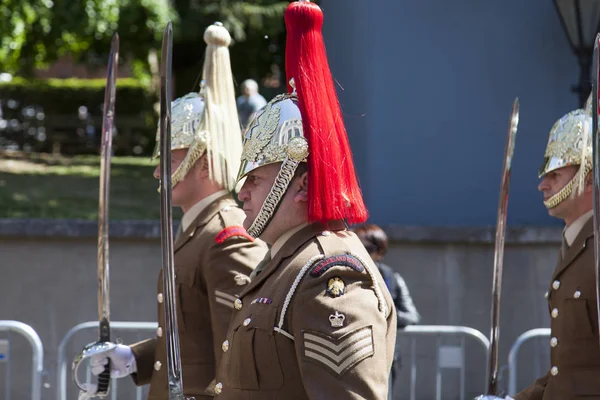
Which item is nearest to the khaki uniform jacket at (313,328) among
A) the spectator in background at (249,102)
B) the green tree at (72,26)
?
the spectator in background at (249,102)

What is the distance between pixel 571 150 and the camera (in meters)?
4.57

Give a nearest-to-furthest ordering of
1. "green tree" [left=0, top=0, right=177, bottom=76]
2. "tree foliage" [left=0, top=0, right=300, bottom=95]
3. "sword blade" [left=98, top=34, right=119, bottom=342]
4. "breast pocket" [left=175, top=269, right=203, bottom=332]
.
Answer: "breast pocket" [left=175, top=269, right=203, bottom=332] → "sword blade" [left=98, top=34, right=119, bottom=342] → "green tree" [left=0, top=0, right=177, bottom=76] → "tree foliage" [left=0, top=0, right=300, bottom=95]

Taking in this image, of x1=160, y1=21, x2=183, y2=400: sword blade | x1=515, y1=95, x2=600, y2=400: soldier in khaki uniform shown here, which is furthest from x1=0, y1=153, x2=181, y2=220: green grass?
x1=160, y1=21, x2=183, y2=400: sword blade

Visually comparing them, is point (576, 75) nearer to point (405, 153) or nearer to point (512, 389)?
point (405, 153)

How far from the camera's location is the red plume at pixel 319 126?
9.95 ft

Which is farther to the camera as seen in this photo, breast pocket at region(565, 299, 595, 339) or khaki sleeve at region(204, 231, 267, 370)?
breast pocket at region(565, 299, 595, 339)

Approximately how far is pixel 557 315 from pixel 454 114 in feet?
15.9

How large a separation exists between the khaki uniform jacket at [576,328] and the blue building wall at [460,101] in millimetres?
4683

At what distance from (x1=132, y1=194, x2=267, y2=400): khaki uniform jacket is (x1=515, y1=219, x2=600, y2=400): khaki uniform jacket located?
118cm

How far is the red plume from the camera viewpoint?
3.03m

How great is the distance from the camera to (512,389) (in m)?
6.59

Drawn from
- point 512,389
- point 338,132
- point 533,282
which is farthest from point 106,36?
point 338,132

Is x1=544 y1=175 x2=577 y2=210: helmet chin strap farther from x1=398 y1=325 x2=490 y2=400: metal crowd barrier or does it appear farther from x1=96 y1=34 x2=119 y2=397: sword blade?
x1=398 y1=325 x2=490 y2=400: metal crowd barrier

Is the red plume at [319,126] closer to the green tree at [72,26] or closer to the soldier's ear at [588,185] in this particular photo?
the soldier's ear at [588,185]
